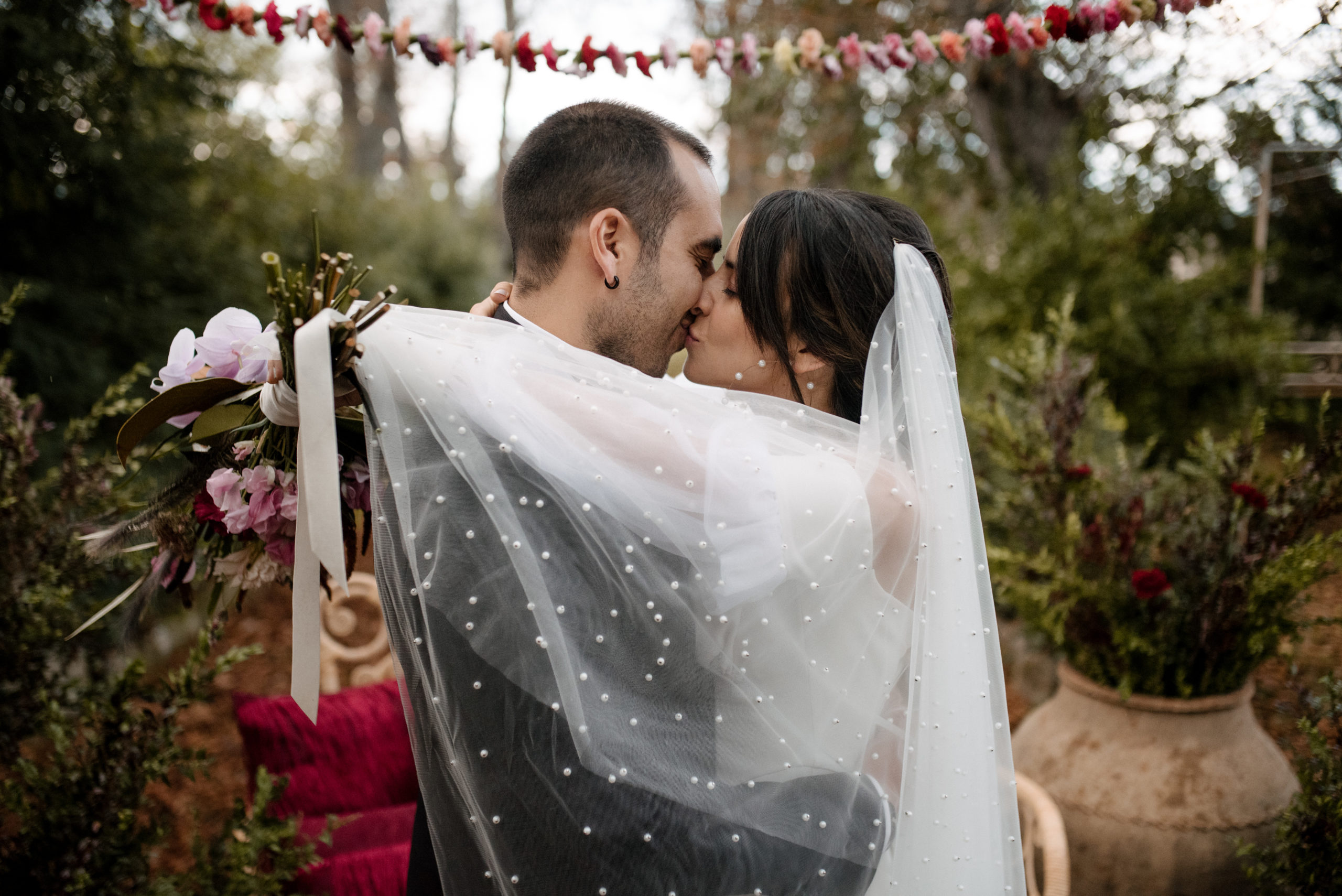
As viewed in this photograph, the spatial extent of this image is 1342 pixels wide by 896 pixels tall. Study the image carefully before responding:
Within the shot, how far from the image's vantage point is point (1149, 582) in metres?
2.75

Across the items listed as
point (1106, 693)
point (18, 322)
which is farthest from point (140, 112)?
point (1106, 693)

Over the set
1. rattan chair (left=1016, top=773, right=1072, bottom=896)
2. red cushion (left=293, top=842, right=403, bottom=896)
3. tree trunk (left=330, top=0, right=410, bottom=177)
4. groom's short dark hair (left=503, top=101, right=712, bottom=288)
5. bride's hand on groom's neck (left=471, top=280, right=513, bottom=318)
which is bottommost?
red cushion (left=293, top=842, right=403, bottom=896)

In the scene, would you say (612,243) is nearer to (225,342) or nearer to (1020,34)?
(225,342)

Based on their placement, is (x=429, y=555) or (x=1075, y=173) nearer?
(x=429, y=555)

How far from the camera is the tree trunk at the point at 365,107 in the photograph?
12.4 m

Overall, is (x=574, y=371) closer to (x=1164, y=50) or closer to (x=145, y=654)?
(x=145, y=654)

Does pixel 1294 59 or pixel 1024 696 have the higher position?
pixel 1294 59

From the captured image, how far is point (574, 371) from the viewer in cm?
158

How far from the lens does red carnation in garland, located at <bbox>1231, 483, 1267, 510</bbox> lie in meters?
2.75

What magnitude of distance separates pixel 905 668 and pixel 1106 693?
66.2 inches

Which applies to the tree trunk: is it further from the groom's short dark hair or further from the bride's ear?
the bride's ear

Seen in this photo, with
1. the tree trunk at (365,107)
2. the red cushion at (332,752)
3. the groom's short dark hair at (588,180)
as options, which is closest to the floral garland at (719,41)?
the groom's short dark hair at (588,180)

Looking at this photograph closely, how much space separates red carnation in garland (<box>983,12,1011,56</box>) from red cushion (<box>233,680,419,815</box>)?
308cm

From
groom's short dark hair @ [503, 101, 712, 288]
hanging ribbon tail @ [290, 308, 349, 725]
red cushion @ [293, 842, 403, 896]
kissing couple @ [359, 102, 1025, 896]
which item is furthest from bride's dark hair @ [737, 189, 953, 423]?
red cushion @ [293, 842, 403, 896]
